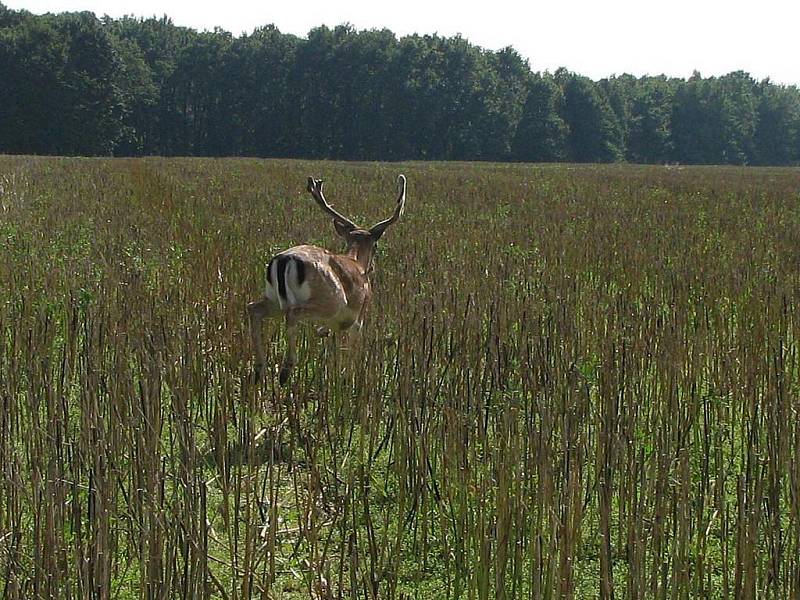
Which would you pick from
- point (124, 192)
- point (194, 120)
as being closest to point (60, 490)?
point (124, 192)

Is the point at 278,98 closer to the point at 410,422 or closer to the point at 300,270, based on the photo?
the point at 300,270

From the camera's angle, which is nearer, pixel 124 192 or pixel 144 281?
pixel 144 281

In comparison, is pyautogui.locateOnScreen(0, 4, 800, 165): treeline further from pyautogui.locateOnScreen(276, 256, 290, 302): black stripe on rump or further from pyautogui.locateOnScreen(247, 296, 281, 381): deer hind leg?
A: pyautogui.locateOnScreen(276, 256, 290, 302): black stripe on rump

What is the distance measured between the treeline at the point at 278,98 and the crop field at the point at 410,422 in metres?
48.1

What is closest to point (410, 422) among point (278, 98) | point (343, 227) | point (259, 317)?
point (259, 317)

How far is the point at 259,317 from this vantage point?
18.6 feet

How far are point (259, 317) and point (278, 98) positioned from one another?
6266cm

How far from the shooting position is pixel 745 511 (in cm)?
313

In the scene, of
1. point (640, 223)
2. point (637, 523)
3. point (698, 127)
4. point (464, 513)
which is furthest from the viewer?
point (698, 127)

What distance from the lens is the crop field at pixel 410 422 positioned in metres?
3.09

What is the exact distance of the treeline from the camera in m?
56.6

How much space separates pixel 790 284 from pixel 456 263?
9.46 feet

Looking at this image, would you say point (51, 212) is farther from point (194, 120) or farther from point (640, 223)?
point (194, 120)

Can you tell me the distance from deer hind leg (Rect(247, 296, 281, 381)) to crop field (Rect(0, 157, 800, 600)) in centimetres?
17
